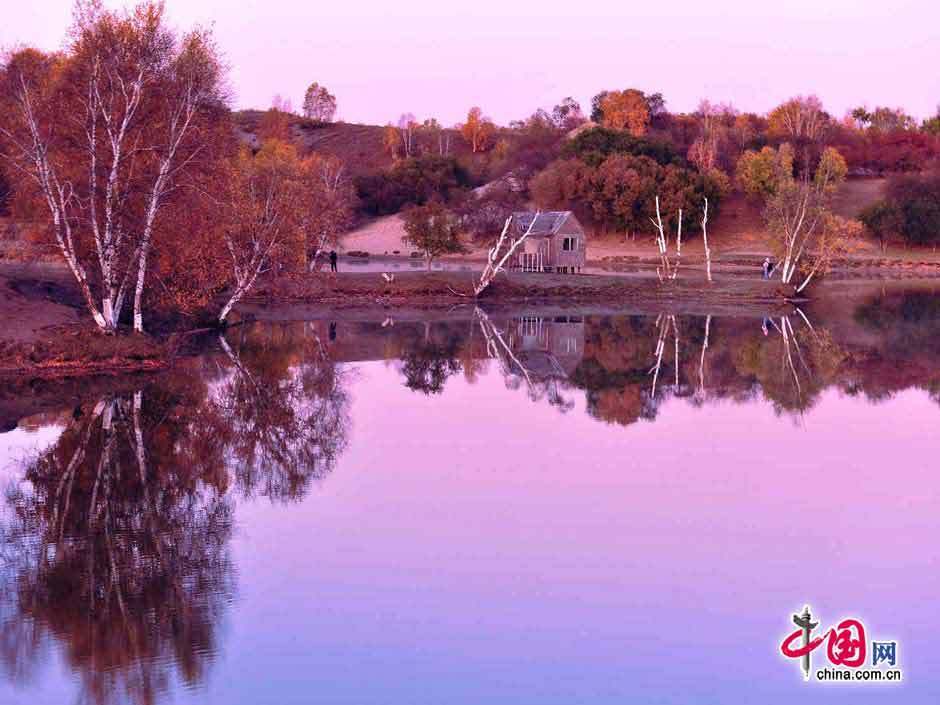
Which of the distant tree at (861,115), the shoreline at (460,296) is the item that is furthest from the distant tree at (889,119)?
the shoreline at (460,296)

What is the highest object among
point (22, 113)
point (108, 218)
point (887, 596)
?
point (22, 113)

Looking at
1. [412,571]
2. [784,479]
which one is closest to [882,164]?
[784,479]

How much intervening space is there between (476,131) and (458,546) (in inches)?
4626

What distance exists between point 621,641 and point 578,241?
47242mm

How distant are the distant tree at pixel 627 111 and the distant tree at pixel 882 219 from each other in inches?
1304

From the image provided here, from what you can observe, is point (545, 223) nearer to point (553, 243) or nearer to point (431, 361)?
point (553, 243)

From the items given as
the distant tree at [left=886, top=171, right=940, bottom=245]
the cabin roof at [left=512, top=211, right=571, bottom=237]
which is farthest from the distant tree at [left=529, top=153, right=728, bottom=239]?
the cabin roof at [left=512, top=211, right=571, bottom=237]

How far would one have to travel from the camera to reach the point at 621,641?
10.5m

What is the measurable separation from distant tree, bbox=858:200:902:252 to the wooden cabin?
100 ft

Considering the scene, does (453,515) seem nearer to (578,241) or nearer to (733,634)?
(733,634)

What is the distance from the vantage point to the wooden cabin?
56406 millimetres

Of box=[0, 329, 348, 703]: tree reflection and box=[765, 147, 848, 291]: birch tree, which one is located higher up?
box=[765, 147, 848, 291]: birch tree

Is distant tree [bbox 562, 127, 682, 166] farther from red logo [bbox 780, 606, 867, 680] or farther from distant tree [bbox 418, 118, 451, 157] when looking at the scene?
red logo [bbox 780, 606, 867, 680]

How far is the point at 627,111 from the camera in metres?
115
